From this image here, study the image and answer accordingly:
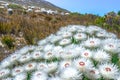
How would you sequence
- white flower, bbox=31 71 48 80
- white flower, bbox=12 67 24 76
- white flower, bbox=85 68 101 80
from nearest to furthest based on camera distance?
1. white flower, bbox=85 68 101 80
2. white flower, bbox=31 71 48 80
3. white flower, bbox=12 67 24 76

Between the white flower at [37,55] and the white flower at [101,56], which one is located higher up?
the white flower at [101,56]

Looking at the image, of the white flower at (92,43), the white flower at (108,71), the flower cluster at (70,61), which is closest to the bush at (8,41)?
the flower cluster at (70,61)

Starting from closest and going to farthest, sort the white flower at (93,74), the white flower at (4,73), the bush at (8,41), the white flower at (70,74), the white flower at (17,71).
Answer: the white flower at (70,74)
the white flower at (93,74)
the white flower at (17,71)
the white flower at (4,73)
the bush at (8,41)

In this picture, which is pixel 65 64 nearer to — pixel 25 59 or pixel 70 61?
pixel 70 61

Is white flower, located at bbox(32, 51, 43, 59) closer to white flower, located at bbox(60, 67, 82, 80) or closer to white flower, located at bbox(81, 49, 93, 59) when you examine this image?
white flower, located at bbox(81, 49, 93, 59)

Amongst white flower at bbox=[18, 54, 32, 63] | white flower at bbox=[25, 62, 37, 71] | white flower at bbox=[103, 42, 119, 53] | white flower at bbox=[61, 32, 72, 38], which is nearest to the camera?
white flower at bbox=[103, 42, 119, 53]

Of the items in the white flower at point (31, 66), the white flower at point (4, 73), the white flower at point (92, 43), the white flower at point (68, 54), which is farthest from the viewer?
the white flower at point (4, 73)

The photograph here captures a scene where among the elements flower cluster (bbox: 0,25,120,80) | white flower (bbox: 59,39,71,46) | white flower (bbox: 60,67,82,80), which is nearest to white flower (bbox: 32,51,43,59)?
flower cluster (bbox: 0,25,120,80)

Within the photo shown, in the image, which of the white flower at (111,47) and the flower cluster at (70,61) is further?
the white flower at (111,47)

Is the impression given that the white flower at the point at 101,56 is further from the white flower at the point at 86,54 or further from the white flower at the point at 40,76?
the white flower at the point at 40,76
